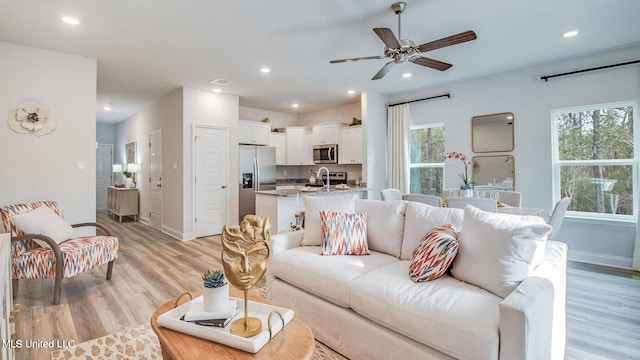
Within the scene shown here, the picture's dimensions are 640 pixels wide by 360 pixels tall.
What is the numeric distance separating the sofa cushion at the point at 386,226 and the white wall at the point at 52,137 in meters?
3.64

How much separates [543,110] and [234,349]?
492 cm

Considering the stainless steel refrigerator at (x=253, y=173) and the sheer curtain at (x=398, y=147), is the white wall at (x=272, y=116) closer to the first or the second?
the stainless steel refrigerator at (x=253, y=173)

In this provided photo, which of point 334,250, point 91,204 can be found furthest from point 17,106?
point 334,250

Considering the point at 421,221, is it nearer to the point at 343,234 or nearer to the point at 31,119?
the point at 343,234

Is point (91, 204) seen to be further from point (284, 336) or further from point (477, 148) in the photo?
point (477, 148)

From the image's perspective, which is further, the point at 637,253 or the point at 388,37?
the point at 637,253

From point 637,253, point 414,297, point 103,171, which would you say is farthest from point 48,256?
point 103,171

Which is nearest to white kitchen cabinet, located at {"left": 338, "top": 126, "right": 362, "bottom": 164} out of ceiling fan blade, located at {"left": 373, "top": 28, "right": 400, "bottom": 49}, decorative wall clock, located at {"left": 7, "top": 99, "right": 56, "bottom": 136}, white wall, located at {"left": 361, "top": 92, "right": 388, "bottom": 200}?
white wall, located at {"left": 361, "top": 92, "right": 388, "bottom": 200}

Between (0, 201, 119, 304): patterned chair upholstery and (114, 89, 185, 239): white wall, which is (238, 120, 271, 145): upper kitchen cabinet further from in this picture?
(0, 201, 119, 304): patterned chair upholstery

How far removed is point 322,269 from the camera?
2.19 meters

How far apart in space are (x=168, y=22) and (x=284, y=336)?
309 centimetres

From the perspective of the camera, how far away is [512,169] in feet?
15.0

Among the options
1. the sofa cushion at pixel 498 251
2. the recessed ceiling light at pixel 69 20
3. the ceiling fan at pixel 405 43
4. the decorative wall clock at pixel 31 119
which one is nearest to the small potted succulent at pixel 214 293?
the sofa cushion at pixel 498 251

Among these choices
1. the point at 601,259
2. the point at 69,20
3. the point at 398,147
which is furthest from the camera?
the point at 398,147
